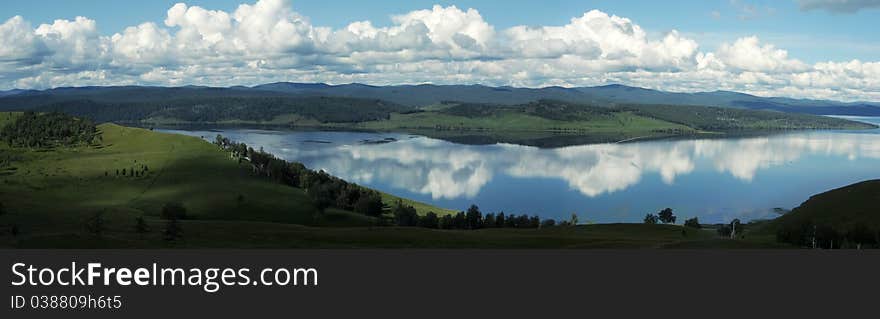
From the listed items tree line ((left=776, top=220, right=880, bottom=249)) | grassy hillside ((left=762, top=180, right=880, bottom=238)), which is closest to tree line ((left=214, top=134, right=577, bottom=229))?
grassy hillside ((left=762, top=180, right=880, bottom=238))

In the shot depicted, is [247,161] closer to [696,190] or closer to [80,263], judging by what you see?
[696,190]

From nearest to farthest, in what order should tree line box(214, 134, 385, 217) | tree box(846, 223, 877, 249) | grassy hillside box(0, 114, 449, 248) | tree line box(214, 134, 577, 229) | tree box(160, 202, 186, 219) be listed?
tree box(846, 223, 877, 249)
grassy hillside box(0, 114, 449, 248)
tree box(160, 202, 186, 219)
tree line box(214, 134, 577, 229)
tree line box(214, 134, 385, 217)

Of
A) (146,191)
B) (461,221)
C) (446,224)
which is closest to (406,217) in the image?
(446,224)

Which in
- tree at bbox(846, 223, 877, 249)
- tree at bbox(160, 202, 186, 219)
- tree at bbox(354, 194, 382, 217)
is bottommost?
tree at bbox(354, 194, 382, 217)

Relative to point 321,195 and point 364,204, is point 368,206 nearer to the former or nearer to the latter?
point 364,204

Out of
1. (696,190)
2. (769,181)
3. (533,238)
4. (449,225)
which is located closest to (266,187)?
(449,225)

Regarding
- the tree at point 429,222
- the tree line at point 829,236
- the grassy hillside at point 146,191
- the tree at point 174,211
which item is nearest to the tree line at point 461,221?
the tree at point 429,222

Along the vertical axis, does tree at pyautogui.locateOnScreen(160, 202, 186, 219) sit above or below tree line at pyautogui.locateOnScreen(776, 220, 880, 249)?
below

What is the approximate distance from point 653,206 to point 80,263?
143728mm

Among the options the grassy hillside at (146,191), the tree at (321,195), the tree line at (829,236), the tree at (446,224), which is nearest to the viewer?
the tree line at (829,236)

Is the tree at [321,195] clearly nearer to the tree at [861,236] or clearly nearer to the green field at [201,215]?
the green field at [201,215]

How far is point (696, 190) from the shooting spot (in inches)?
7101

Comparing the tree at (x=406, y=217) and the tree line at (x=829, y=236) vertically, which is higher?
the tree line at (x=829, y=236)

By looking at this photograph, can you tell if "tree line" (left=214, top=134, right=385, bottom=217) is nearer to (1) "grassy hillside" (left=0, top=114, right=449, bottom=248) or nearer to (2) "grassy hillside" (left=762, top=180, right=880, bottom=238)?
(1) "grassy hillside" (left=0, top=114, right=449, bottom=248)
